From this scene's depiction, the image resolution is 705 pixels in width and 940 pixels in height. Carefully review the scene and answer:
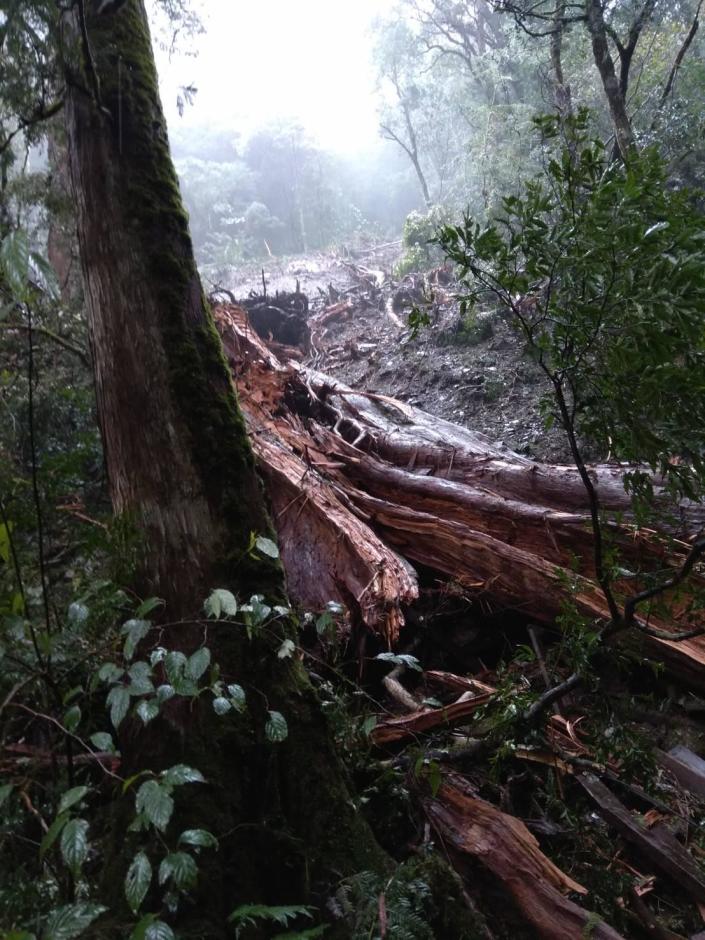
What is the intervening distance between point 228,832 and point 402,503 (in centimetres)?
290

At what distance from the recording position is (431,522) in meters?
3.96

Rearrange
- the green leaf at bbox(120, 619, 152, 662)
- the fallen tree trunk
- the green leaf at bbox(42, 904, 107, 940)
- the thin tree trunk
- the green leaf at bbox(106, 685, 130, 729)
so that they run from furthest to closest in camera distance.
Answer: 1. the thin tree trunk
2. the fallen tree trunk
3. the green leaf at bbox(120, 619, 152, 662)
4. the green leaf at bbox(106, 685, 130, 729)
5. the green leaf at bbox(42, 904, 107, 940)

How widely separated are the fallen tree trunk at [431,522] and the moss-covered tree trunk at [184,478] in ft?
3.86

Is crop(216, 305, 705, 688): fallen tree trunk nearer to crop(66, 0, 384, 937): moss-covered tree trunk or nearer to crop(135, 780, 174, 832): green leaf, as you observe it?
crop(66, 0, 384, 937): moss-covered tree trunk

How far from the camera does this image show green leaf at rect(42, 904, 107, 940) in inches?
47.4

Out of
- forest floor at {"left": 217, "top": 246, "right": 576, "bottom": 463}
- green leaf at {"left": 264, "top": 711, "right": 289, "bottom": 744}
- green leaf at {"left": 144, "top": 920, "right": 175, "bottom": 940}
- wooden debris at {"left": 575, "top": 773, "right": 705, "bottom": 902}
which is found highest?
forest floor at {"left": 217, "top": 246, "right": 576, "bottom": 463}

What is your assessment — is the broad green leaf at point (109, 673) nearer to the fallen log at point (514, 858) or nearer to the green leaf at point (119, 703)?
the green leaf at point (119, 703)

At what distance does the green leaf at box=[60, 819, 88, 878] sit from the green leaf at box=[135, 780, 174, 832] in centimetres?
13

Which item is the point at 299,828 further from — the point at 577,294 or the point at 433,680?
the point at 577,294

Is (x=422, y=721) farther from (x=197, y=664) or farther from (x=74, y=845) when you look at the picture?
(x=74, y=845)

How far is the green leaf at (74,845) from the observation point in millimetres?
1283

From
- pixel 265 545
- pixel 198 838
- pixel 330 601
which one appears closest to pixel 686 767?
pixel 330 601

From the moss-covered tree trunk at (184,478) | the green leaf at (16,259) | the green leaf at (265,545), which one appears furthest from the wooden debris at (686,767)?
the green leaf at (16,259)

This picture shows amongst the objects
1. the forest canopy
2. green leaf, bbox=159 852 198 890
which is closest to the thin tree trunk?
the forest canopy
